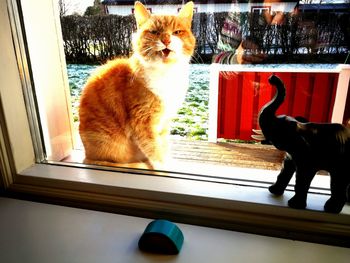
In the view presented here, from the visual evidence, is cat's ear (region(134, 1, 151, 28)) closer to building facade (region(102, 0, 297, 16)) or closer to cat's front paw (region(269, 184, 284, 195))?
building facade (region(102, 0, 297, 16))

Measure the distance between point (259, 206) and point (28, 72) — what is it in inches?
25.3

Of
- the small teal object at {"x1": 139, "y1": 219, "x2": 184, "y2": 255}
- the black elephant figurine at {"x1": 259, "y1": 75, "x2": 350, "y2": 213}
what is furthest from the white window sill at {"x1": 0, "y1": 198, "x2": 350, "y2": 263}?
the black elephant figurine at {"x1": 259, "y1": 75, "x2": 350, "y2": 213}

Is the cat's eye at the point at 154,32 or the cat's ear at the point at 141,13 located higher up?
the cat's ear at the point at 141,13

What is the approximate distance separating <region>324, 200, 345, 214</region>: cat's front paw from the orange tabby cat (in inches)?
15.4

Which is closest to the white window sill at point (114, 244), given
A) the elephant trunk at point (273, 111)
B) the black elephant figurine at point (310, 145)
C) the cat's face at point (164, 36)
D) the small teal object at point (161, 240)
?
the small teal object at point (161, 240)

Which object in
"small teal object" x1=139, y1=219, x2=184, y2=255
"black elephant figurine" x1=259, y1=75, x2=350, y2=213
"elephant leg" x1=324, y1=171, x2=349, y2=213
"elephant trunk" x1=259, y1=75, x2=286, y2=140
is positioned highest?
"elephant trunk" x1=259, y1=75, x2=286, y2=140

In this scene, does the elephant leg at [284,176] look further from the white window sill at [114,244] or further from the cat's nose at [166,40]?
the cat's nose at [166,40]

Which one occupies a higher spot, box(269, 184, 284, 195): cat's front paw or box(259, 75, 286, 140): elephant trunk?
box(259, 75, 286, 140): elephant trunk

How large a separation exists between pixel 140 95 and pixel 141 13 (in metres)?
0.20

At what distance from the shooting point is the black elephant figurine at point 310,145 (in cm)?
48

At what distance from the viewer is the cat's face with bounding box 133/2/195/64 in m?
0.63

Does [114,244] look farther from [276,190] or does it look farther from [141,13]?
[141,13]

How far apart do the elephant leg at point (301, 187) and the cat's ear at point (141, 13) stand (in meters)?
0.46

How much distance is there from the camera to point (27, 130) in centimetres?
73
